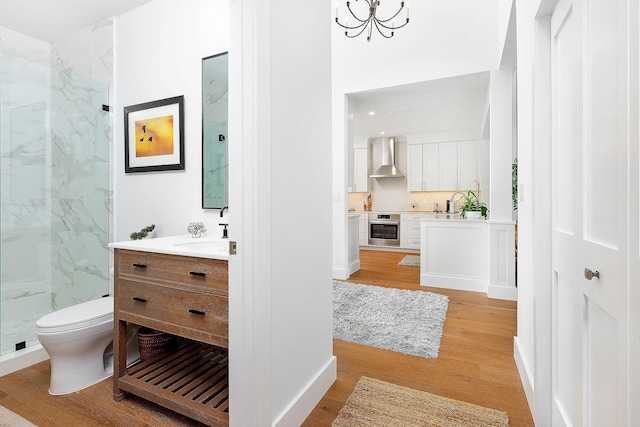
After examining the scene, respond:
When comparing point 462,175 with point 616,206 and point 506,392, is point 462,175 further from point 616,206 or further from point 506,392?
point 616,206

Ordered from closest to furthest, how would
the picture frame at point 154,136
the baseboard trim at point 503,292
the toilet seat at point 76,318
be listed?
1. the toilet seat at point 76,318
2. the picture frame at point 154,136
3. the baseboard trim at point 503,292

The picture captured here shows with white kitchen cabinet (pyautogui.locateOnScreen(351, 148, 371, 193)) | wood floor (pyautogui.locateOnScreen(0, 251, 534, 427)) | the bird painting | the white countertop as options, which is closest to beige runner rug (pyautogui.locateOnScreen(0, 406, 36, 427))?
wood floor (pyautogui.locateOnScreen(0, 251, 534, 427))

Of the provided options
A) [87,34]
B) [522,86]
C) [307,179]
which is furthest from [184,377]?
[87,34]

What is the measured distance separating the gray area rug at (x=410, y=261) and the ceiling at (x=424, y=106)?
268 cm

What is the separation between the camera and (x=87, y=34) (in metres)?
2.79

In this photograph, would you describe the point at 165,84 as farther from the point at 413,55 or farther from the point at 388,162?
the point at 388,162

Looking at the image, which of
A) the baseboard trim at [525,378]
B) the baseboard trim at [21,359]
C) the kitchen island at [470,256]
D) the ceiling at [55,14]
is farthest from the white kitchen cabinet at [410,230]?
the baseboard trim at [21,359]

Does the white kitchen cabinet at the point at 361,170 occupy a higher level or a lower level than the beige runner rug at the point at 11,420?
higher

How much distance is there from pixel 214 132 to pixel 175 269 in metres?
1.14

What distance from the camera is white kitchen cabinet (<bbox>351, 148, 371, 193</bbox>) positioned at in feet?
25.0

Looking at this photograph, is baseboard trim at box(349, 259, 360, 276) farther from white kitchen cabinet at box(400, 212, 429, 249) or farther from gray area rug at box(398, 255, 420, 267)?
white kitchen cabinet at box(400, 212, 429, 249)

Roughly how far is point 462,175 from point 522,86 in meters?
5.18

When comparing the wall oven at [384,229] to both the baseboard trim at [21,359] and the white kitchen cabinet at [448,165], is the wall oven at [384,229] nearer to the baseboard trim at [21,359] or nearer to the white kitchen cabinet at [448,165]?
the white kitchen cabinet at [448,165]

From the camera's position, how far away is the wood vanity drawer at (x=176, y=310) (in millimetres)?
1358
